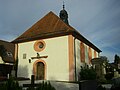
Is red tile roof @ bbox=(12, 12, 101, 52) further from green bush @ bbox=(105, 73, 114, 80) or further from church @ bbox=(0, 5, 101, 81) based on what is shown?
green bush @ bbox=(105, 73, 114, 80)

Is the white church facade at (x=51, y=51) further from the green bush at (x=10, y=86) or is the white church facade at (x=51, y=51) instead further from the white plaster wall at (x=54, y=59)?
the green bush at (x=10, y=86)

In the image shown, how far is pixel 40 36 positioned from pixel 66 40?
3.50 metres

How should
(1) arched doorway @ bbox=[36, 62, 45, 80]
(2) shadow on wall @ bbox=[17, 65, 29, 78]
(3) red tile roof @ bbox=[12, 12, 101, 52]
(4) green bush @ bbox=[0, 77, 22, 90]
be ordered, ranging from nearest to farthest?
(4) green bush @ bbox=[0, 77, 22, 90] → (3) red tile roof @ bbox=[12, 12, 101, 52] → (1) arched doorway @ bbox=[36, 62, 45, 80] → (2) shadow on wall @ bbox=[17, 65, 29, 78]

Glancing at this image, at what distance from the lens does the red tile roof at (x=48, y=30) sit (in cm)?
2236

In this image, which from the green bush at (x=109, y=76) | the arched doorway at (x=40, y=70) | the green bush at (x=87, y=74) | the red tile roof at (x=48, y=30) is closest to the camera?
the green bush at (x=87, y=74)

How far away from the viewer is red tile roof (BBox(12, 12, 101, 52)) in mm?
22359

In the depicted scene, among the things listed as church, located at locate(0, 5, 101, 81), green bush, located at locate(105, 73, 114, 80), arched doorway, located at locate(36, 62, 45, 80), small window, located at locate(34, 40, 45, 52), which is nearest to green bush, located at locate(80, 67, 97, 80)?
church, located at locate(0, 5, 101, 81)

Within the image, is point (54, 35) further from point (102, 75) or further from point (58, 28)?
point (102, 75)

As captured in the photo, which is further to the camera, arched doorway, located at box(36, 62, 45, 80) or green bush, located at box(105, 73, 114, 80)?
green bush, located at box(105, 73, 114, 80)

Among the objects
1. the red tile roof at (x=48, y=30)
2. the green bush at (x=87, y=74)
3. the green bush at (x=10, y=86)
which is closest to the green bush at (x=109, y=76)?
the red tile roof at (x=48, y=30)

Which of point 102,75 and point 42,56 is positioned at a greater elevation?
point 42,56

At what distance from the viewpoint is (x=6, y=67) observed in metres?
27.5

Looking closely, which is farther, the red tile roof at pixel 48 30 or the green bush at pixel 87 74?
the red tile roof at pixel 48 30

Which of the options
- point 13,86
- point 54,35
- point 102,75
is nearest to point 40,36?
point 54,35
